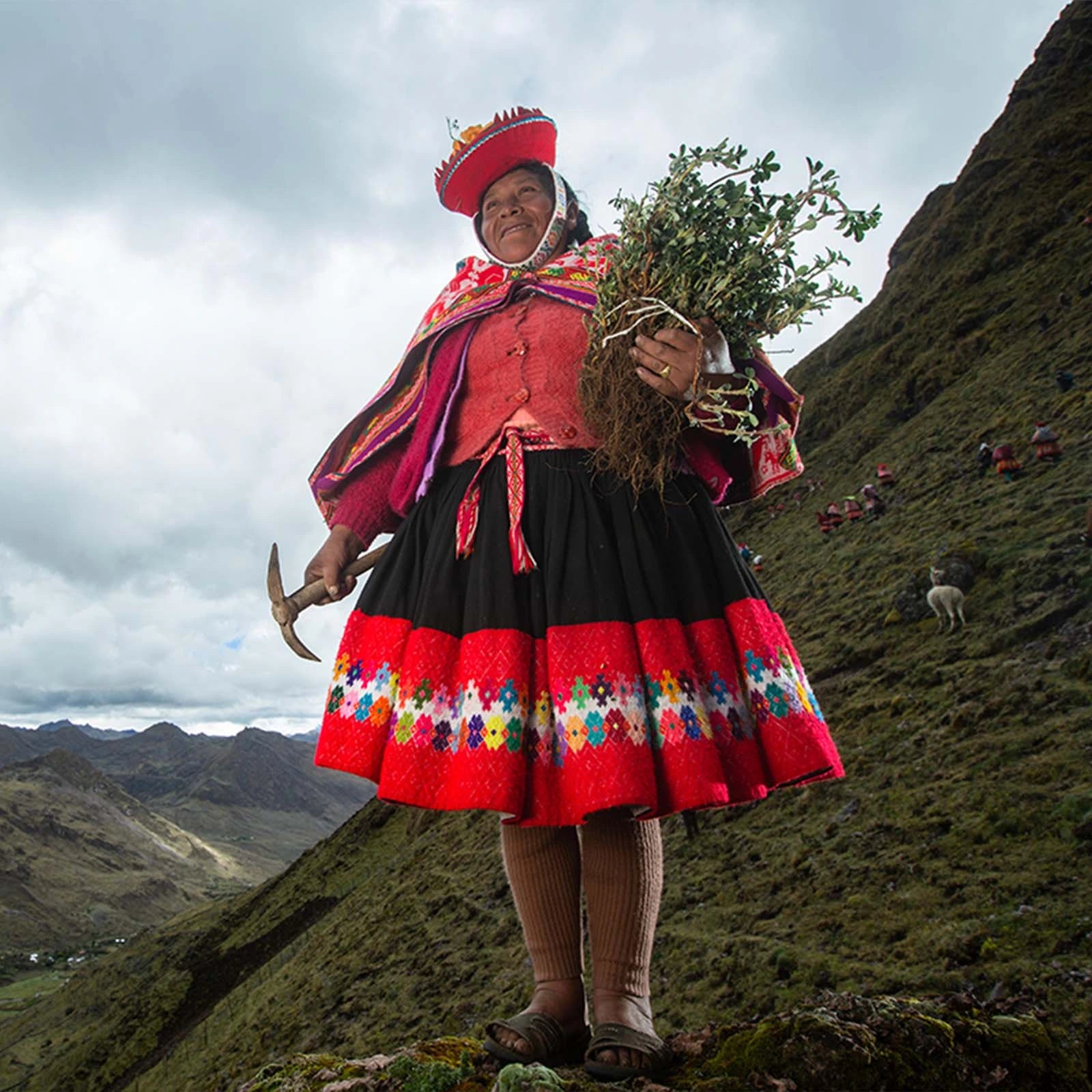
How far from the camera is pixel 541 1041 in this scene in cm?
178

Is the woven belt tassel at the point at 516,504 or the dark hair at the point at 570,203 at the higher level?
the dark hair at the point at 570,203

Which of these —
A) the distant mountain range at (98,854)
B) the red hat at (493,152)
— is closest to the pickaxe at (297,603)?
the red hat at (493,152)

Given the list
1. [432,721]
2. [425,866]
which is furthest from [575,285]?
[425,866]

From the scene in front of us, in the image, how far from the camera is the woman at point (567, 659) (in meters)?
1.69

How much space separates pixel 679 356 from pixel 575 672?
85 cm

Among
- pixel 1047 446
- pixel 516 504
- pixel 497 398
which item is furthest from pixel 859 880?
pixel 1047 446

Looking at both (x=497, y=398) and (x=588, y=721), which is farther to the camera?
(x=497, y=398)

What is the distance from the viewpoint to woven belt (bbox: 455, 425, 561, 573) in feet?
6.51

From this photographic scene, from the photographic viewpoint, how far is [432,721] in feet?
6.05

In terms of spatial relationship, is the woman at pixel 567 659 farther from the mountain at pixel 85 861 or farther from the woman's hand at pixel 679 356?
the mountain at pixel 85 861

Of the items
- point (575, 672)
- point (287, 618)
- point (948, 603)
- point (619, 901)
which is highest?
point (948, 603)

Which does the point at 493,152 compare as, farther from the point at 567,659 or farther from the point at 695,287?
the point at 567,659

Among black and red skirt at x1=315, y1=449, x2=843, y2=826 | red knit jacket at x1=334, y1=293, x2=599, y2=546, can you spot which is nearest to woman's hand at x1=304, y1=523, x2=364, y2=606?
red knit jacket at x1=334, y1=293, x2=599, y2=546

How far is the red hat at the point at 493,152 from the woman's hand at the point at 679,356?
1.26 metres
